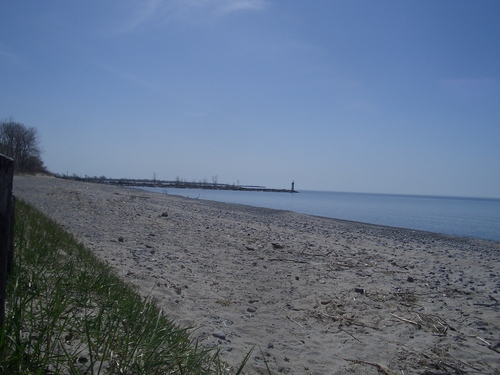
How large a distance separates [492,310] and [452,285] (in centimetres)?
175

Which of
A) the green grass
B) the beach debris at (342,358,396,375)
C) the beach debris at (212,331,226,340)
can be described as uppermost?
the green grass

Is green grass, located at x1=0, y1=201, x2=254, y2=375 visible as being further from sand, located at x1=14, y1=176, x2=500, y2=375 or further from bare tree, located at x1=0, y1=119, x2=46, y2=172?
bare tree, located at x1=0, y1=119, x2=46, y2=172

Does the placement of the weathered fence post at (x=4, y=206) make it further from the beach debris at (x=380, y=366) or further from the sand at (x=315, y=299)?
the beach debris at (x=380, y=366)

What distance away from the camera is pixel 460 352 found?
5.09 metres

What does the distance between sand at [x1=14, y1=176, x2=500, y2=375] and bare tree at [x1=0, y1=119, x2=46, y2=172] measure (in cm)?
7059

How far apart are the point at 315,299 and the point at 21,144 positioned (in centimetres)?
8514

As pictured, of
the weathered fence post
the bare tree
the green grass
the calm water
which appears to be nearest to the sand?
the green grass

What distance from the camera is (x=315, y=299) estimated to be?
711 centimetres

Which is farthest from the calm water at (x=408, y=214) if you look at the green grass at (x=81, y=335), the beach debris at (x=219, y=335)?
the green grass at (x=81, y=335)

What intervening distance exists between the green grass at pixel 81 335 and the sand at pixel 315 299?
91 centimetres

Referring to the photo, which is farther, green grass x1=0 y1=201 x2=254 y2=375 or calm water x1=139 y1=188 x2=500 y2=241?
calm water x1=139 y1=188 x2=500 y2=241

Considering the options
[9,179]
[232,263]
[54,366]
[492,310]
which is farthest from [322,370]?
[232,263]

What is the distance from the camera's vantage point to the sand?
4.82 metres

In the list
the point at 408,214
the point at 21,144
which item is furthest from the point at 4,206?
the point at 21,144
